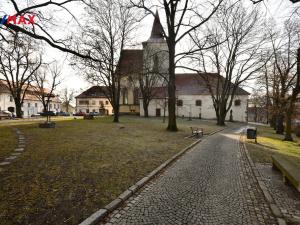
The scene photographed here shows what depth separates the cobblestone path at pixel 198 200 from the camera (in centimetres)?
476

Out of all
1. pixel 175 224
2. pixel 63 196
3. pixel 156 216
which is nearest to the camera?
pixel 175 224

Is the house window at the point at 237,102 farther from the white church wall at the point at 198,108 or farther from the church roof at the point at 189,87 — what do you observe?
the church roof at the point at 189,87

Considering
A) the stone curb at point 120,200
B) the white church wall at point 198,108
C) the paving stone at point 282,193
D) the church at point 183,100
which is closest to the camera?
the stone curb at point 120,200

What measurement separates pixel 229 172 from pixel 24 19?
9.89 metres

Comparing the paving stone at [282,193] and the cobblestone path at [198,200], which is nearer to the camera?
the cobblestone path at [198,200]

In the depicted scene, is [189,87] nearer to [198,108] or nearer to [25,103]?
[198,108]

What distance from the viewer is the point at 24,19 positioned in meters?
9.69

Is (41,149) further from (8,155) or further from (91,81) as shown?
(91,81)

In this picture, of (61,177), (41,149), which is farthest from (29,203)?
(41,149)

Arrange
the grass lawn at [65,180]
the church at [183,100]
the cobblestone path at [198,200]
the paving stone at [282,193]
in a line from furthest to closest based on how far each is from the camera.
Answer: the church at [183,100] → the paving stone at [282,193] → the cobblestone path at [198,200] → the grass lawn at [65,180]

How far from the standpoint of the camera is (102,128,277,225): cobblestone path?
476cm

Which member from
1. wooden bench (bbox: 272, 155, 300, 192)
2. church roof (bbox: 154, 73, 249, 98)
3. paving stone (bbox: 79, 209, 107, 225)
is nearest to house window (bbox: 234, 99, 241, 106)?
church roof (bbox: 154, 73, 249, 98)

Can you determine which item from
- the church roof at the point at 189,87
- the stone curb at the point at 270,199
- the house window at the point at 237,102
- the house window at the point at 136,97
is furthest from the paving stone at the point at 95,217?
the house window at the point at 136,97

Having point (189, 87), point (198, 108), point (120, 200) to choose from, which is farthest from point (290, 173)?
point (189, 87)
